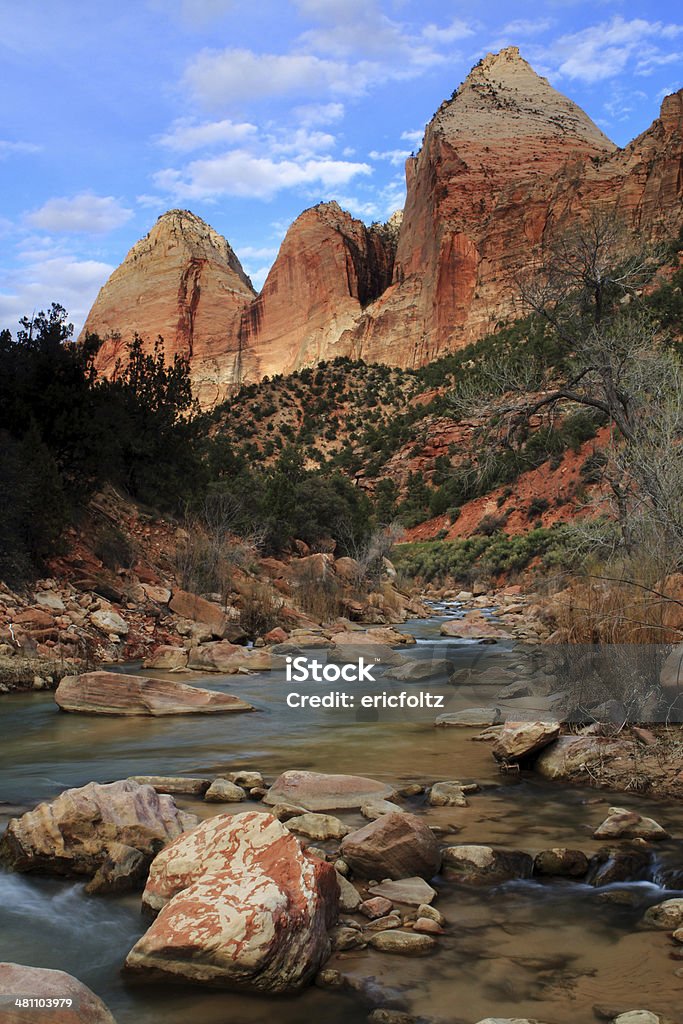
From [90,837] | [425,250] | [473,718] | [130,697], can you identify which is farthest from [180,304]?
[90,837]

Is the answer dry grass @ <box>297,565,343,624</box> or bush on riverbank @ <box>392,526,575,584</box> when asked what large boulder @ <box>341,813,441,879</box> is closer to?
dry grass @ <box>297,565,343,624</box>

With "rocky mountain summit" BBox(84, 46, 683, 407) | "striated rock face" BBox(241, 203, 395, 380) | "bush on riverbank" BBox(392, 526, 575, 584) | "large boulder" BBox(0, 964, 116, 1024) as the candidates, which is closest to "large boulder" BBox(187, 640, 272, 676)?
"large boulder" BBox(0, 964, 116, 1024)

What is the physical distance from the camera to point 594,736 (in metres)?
5.83

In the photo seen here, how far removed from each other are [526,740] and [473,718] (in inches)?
69.0

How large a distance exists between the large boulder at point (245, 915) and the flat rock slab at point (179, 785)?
1.79m

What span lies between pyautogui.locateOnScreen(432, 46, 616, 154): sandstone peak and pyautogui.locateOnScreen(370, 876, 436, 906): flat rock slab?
247ft

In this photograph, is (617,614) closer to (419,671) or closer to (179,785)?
(179,785)

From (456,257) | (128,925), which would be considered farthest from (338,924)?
(456,257)

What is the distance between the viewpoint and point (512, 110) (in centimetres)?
7825

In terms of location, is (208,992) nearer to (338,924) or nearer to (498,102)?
(338,924)

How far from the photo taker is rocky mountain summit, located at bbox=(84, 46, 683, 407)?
2357 inches

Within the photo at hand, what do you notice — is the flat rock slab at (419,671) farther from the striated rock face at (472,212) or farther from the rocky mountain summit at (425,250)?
the striated rock face at (472,212)

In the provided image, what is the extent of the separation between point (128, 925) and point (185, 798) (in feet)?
5.63

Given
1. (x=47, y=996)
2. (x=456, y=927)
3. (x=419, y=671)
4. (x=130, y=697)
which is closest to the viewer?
(x=47, y=996)
